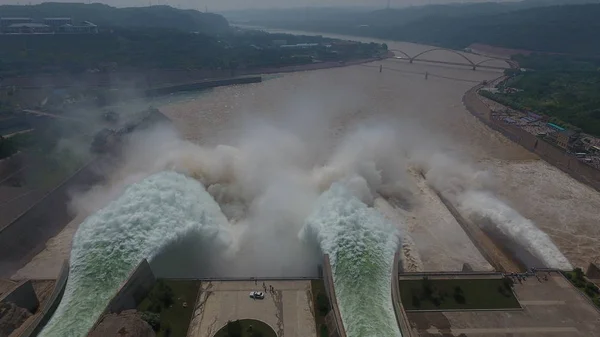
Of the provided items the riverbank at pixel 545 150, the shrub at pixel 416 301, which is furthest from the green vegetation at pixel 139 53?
the shrub at pixel 416 301

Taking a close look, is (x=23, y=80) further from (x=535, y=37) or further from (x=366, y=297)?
(x=535, y=37)

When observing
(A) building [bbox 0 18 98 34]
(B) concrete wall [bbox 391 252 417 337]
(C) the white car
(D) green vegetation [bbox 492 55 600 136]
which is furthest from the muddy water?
(A) building [bbox 0 18 98 34]

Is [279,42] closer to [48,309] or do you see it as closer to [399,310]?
[48,309]

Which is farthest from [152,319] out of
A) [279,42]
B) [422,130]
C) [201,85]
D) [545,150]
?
[279,42]

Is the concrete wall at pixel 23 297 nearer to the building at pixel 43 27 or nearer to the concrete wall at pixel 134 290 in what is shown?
the concrete wall at pixel 134 290

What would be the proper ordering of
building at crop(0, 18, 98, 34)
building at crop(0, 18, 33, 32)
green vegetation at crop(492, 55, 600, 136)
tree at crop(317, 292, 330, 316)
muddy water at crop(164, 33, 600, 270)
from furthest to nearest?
building at crop(0, 18, 33, 32), building at crop(0, 18, 98, 34), green vegetation at crop(492, 55, 600, 136), muddy water at crop(164, 33, 600, 270), tree at crop(317, 292, 330, 316)

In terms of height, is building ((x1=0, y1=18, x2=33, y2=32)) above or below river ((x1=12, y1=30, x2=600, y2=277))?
above

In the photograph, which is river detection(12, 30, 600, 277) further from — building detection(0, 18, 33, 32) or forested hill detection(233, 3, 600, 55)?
building detection(0, 18, 33, 32)
